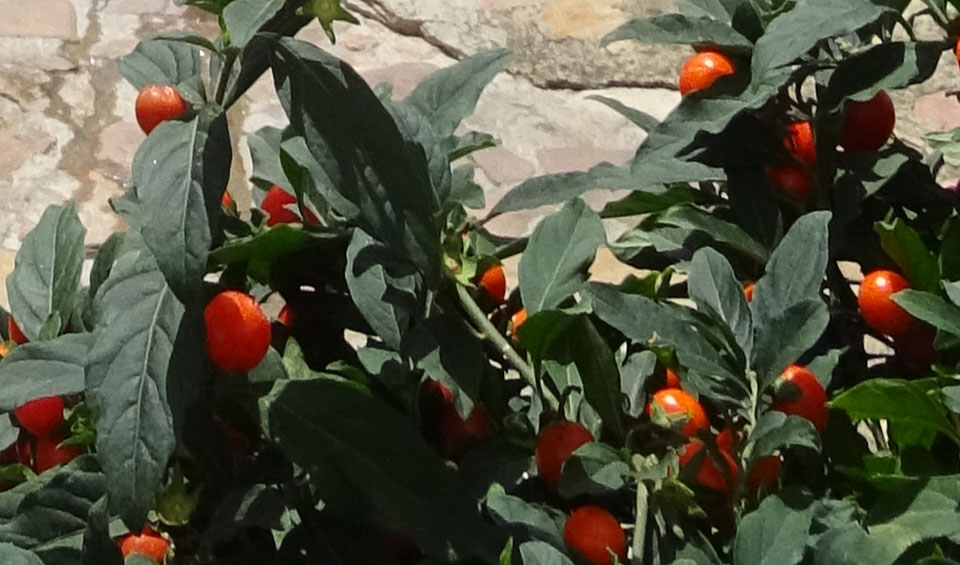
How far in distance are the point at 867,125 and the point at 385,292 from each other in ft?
0.97

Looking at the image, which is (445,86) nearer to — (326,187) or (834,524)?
(326,187)

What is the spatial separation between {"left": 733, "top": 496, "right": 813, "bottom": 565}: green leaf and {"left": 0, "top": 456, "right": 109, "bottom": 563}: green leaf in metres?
0.29

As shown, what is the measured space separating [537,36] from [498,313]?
51.0 inches

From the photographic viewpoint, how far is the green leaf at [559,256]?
0.59 metres

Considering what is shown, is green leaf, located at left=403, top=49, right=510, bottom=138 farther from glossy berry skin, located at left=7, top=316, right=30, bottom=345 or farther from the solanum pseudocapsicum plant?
glossy berry skin, located at left=7, top=316, right=30, bottom=345

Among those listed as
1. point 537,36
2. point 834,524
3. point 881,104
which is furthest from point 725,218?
point 537,36

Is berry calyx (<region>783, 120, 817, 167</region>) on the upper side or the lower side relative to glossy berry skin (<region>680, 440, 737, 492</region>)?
upper

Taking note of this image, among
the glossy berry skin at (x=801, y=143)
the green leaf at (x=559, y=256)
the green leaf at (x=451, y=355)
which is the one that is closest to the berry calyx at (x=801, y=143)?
the glossy berry skin at (x=801, y=143)

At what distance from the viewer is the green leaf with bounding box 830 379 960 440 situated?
1.66 feet

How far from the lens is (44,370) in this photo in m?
0.53

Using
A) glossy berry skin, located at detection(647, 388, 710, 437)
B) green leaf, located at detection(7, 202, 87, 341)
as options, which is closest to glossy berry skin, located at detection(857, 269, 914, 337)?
glossy berry skin, located at detection(647, 388, 710, 437)

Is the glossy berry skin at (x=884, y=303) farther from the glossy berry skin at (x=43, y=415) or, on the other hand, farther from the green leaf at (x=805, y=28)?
the glossy berry skin at (x=43, y=415)

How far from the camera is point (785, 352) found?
51 cm

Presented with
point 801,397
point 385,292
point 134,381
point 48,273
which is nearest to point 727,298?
point 801,397
